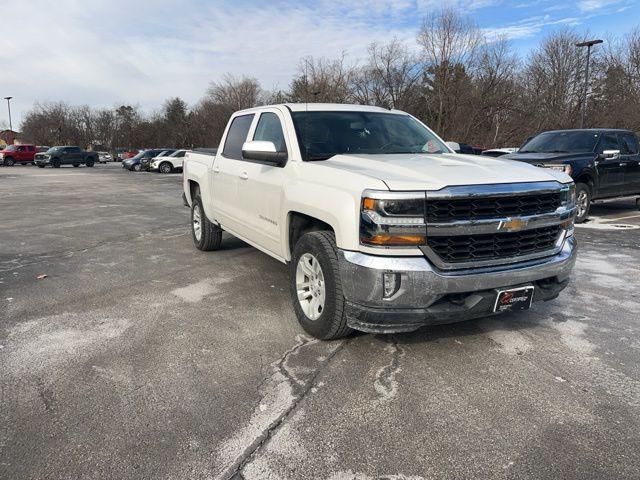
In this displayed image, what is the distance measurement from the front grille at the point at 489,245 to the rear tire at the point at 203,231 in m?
4.12

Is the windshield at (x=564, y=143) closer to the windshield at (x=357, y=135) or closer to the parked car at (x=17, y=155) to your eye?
the windshield at (x=357, y=135)

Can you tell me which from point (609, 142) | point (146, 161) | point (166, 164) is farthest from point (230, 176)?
point (146, 161)

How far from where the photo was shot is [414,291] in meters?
3.10

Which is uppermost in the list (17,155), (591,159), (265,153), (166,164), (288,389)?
(265,153)

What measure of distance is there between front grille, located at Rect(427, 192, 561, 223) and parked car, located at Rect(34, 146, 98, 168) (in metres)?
42.3

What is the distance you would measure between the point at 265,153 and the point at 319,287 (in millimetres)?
1283

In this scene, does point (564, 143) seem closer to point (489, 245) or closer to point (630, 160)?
point (630, 160)

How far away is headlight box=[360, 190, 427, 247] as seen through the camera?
307 cm

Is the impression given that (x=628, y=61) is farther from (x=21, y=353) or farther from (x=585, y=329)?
(x=21, y=353)

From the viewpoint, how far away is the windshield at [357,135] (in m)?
4.38

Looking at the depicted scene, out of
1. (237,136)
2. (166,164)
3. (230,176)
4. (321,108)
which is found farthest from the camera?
(166,164)

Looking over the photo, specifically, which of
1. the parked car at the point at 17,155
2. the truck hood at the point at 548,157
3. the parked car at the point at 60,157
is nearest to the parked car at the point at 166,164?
the parked car at the point at 60,157

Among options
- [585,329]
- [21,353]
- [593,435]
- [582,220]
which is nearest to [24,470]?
[21,353]

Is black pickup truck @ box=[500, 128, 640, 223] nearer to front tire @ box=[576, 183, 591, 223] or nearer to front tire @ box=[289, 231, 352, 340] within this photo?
front tire @ box=[576, 183, 591, 223]
